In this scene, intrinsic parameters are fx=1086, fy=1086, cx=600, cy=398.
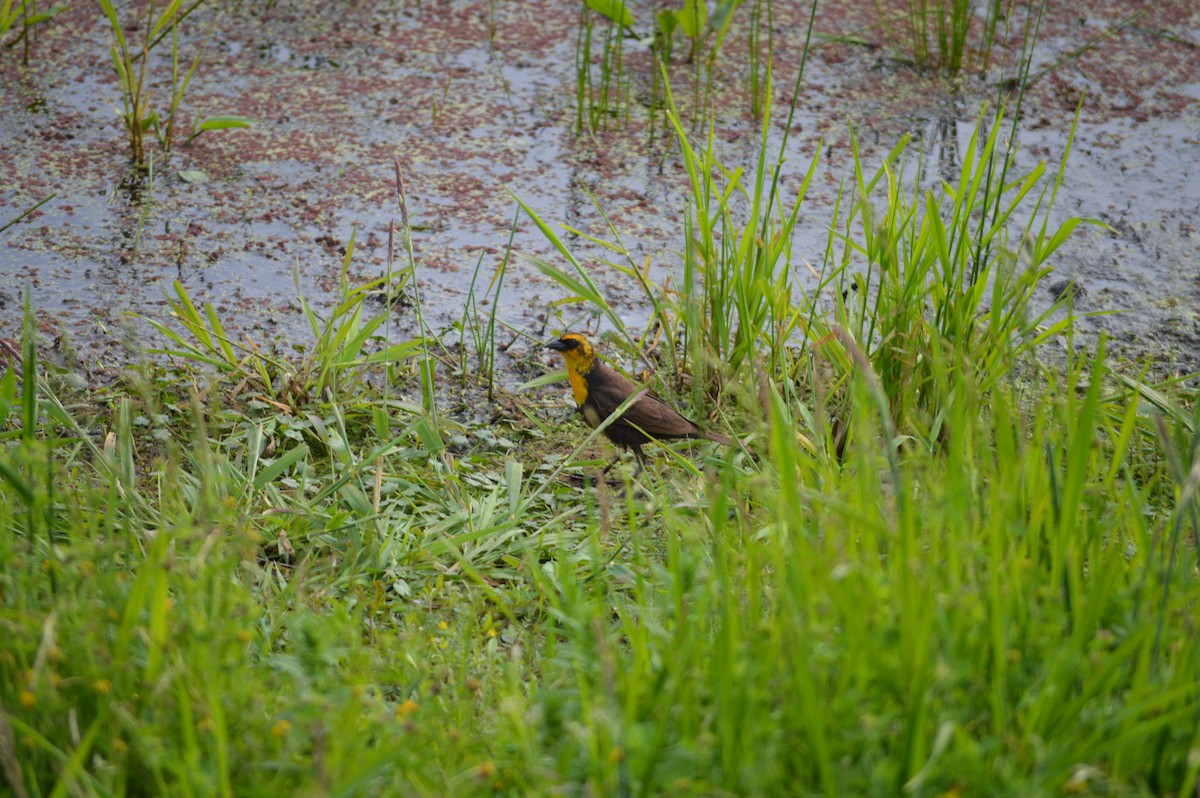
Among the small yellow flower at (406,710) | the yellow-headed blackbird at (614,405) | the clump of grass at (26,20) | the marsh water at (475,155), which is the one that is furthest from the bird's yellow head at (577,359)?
the clump of grass at (26,20)

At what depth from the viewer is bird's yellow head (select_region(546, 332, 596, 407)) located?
3414mm

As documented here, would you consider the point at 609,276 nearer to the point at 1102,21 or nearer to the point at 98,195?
the point at 98,195

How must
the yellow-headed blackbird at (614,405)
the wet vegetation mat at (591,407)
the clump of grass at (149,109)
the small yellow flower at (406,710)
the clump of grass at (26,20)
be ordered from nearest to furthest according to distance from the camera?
the wet vegetation mat at (591,407)
the small yellow flower at (406,710)
the yellow-headed blackbird at (614,405)
the clump of grass at (149,109)
the clump of grass at (26,20)

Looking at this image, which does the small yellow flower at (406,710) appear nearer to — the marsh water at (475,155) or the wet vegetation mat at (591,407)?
the wet vegetation mat at (591,407)

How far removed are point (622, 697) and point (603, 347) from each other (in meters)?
2.31

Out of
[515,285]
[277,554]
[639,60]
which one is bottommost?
[277,554]

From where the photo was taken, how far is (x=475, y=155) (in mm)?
4652

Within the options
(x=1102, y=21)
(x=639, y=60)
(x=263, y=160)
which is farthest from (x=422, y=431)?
(x=1102, y=21)

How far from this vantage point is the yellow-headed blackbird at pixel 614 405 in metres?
3.36

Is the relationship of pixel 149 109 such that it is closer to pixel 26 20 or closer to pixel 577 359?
pixel 26 20

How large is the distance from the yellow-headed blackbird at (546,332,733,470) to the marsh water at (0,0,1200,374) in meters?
0.34

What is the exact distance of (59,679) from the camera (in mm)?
1710

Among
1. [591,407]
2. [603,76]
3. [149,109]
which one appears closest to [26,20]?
[149,109]

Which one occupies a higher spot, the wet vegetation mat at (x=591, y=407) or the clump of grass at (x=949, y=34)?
the clump of grass at (x=949, y=34)
